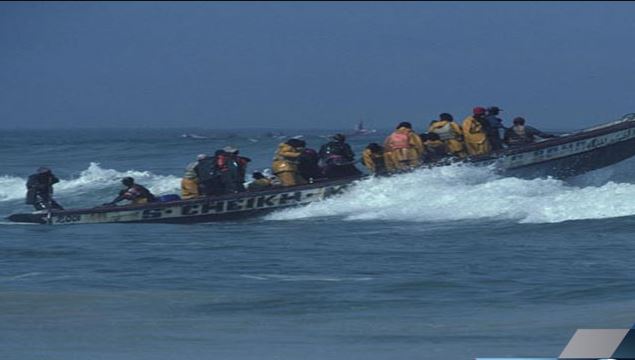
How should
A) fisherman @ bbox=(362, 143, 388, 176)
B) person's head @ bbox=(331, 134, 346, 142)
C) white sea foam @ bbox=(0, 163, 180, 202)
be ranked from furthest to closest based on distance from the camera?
white sea foam @ bbox=(0, 163, 180, 202), fisherman @ bbox=(362, 143, 388, 176), person's head @ bbox=(331, 134, 346, 142)

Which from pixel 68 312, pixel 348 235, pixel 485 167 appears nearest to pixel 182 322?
pixel 68 312

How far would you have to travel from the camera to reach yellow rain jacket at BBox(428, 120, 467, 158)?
72.1 ft

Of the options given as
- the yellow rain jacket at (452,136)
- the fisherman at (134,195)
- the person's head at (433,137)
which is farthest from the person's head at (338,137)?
the fisherman at (134,195)

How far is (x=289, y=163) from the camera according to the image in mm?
21781

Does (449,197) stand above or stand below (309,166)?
below

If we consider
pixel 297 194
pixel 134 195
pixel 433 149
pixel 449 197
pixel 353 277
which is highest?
pixel 433 149

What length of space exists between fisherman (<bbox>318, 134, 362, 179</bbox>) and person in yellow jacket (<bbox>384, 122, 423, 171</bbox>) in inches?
27.4

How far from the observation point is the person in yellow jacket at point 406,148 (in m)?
21.9

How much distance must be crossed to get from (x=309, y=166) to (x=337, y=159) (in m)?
0.53

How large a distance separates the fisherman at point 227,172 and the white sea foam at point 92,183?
12.0 meters

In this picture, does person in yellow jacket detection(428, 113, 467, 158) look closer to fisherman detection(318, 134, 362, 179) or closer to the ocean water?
the ocean water

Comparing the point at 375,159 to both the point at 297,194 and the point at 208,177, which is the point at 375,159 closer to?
the point at 297,194

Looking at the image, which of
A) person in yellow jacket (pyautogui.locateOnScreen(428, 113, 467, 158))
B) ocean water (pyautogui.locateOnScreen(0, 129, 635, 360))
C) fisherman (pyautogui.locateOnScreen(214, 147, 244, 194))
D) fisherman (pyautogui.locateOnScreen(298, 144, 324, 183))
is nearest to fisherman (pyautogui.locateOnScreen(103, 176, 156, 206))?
ocean water (pyautogui.locateOnScreen(0, 129, 635, 360))

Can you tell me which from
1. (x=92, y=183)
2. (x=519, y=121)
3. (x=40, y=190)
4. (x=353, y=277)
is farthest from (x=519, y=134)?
(x=92, y=183)
